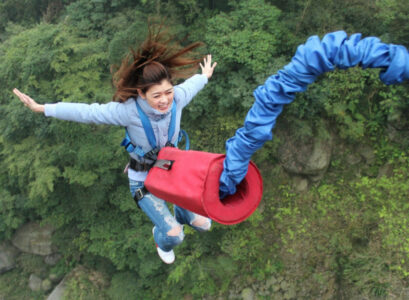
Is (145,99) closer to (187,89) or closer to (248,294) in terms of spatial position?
(187,89)

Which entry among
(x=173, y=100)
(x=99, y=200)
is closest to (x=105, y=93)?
(x=99, y=200)

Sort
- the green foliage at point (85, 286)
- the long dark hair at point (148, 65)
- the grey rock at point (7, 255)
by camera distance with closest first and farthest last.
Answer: the long dark hair at point (148, 65) → the green foliage at point (85, 286) → the grey rock at point (7, 255)

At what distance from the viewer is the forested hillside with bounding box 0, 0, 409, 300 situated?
7277 millimetres

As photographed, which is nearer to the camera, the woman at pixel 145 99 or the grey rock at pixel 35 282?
the woman at pixel 145 99

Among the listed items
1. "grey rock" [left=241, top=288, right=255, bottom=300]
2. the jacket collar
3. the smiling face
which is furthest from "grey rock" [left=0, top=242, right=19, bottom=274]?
the smiling face

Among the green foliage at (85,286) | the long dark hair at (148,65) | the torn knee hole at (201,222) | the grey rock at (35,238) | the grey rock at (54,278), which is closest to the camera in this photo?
the long dark hair at (148,65)

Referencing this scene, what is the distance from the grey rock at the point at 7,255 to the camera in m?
12.7

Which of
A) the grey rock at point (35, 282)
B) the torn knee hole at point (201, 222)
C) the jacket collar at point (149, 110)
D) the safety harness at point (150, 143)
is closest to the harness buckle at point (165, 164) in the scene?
the safety harness at point (150, 143)

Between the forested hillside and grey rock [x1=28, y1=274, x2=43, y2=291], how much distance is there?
363 centimetres

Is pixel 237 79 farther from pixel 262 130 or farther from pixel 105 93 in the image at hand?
pixel 262 130

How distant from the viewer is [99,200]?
30.6 feet

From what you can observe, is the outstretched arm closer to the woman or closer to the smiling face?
the woman

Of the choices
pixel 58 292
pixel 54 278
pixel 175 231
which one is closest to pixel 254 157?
pixel 175 231

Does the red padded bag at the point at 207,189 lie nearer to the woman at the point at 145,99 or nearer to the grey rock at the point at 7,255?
the woman at the point at 145,99
